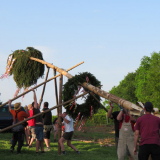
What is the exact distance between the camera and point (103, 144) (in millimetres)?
12492

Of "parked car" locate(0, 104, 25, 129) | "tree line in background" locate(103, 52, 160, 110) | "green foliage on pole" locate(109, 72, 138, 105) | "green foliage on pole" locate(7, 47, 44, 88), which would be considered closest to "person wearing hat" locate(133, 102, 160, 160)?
"green foliage on pole" locate(7, 47, 44, 88)

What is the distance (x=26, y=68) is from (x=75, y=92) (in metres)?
3.60

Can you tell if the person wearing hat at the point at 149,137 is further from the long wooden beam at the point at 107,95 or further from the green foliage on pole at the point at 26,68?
the green foliage on pole at the point at 26,68

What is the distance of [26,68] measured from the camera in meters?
11.7

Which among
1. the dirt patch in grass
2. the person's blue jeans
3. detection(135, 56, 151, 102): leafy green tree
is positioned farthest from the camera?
detection(135, 56, 151, 102): leafy green tree

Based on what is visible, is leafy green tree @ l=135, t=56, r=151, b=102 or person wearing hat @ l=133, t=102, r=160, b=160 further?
leafy green tree @ l=135, t=56, r=151, b=102

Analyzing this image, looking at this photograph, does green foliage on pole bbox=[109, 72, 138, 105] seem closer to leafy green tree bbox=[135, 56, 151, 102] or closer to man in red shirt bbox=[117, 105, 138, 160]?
leafy green tree bbox=[135, 56, 151, 102]

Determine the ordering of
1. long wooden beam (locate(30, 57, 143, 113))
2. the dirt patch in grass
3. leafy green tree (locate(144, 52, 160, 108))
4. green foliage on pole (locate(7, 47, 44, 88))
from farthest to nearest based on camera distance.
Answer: leafy green tree (locate(144, 52, 160, 108)) < the dirt patch in grass < green foliage on pole (locate(7, 47, 44, 88)) < long wooden beam (locate(30, 57, 143, 113))

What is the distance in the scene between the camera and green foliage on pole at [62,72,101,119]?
349 inches

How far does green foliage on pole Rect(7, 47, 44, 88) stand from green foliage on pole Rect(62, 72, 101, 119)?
3.10m

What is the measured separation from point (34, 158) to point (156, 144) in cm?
450

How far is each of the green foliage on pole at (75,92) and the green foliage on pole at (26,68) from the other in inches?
122

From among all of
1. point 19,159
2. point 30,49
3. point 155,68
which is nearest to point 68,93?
point 19,159

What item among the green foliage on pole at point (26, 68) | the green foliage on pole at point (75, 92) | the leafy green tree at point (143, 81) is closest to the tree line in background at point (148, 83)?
the leafy green tree at point (143, 81)
